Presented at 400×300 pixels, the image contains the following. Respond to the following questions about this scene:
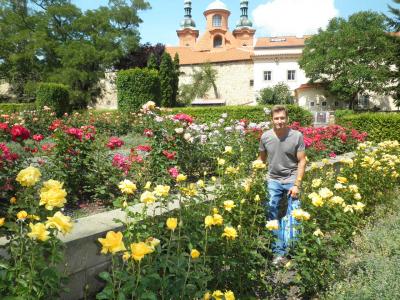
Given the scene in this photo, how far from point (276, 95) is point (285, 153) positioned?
31837 millimetres

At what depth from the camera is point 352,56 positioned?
3072cm

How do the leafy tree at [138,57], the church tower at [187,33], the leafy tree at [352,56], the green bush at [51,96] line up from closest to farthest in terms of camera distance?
the green bush at [51,96] → the leafy tree at [352,56] → the leafy tree at [138,57] → the church tower at [187,33]

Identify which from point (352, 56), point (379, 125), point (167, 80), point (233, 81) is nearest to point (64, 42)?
point (167, 80)

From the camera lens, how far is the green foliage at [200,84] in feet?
121

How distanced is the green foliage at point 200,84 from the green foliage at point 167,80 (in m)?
6.84

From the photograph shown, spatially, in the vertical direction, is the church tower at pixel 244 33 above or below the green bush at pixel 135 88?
above

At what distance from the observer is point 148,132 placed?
14.7 ft

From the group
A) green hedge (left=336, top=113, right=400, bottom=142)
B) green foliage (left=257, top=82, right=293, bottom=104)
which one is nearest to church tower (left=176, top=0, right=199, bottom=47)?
green foliage (left=257, top=82, right=293, bottom=104)

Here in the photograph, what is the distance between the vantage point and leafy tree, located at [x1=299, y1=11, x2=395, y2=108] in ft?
97.8

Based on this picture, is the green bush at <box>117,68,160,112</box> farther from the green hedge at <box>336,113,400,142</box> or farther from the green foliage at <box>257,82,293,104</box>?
the green foliage at <box>257,82,293,104</box>

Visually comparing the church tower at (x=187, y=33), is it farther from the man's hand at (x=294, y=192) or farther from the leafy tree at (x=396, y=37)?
the man's hand at (x=294, y=192)

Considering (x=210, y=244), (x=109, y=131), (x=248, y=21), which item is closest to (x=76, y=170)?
(x=210, y=244)

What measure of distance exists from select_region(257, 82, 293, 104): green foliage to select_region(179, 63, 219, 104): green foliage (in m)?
6.45

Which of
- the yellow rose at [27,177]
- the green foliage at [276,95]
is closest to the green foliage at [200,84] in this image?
the green foliage at [276,95]
